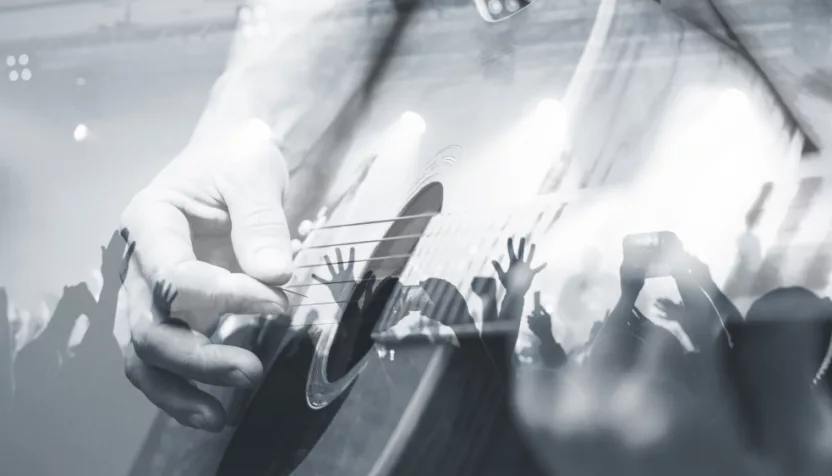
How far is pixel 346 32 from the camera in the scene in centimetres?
166

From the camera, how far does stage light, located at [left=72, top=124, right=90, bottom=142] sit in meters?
1.76

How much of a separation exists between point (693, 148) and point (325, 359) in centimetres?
82

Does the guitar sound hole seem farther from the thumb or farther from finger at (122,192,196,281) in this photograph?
finger at (122,192,196,281)

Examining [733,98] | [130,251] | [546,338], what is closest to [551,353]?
[546,338]

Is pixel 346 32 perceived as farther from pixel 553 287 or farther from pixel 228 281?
pixel 553 287

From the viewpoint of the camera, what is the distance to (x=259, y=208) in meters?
1.60

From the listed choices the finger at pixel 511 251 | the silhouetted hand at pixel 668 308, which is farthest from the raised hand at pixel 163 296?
the silhouetted hand at pixel 668 308

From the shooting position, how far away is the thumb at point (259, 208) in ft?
5.12

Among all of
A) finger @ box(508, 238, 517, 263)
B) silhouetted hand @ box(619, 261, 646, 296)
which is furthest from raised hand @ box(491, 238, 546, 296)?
silhouetted hand @ box(619, 261, 646, 296)

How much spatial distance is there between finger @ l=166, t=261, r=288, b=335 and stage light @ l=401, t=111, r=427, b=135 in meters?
0.44

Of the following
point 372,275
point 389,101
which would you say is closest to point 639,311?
point 372,275

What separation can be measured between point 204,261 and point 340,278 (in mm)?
302

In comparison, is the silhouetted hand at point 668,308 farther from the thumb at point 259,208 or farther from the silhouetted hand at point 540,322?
the thumb at point 259,208

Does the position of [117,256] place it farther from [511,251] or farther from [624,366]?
[624,366]
